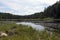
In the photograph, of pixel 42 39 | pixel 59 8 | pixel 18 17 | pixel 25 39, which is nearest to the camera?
pixel 25 39

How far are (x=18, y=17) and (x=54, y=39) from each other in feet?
405

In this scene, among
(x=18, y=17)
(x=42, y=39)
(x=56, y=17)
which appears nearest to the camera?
(x=42, y=39)

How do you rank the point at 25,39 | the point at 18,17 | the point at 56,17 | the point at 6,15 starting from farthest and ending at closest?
the point at 18,17 → the point at 6,15 → the point at 56,17 → the point at 25,39

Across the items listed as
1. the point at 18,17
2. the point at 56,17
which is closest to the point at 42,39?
the point at 56,17

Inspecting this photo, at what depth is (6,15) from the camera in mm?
120125

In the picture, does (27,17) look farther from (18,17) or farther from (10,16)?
(10,16)

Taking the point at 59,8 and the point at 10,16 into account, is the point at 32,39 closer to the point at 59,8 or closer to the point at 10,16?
the point at 59,8

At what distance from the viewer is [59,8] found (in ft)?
282

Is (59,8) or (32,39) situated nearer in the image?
(32,39)

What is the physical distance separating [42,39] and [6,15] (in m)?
107

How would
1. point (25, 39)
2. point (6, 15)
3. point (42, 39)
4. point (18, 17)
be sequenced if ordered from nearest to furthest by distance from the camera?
1. point (25, 39)
2. point (42, 39)
3. point (6, 15)
4. point (18, 17)

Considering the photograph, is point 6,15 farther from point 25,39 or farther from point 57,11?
point 25,39

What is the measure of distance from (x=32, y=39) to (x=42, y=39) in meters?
1.21

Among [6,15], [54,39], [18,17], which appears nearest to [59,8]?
[6,15]
